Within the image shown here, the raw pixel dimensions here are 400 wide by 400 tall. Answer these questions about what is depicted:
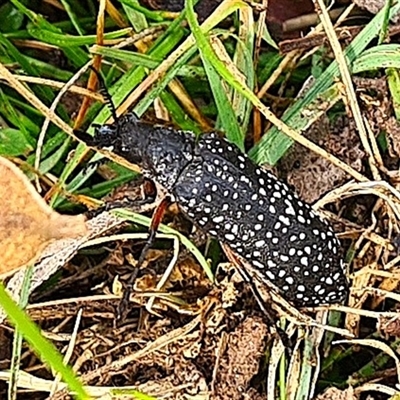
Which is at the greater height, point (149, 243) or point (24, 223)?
point (24, 223)

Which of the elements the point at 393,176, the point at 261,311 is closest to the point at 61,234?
the point at 261,311

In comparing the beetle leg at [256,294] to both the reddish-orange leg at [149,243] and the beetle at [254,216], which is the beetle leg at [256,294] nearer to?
the beetle at [254,216]

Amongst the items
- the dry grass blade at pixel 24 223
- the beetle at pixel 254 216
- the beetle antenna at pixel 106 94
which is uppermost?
the dry grass blade at pixel 24 223

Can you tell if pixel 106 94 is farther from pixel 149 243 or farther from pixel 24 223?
pixel 24 223

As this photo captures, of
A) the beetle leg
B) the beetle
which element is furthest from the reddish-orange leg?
the beetle leg

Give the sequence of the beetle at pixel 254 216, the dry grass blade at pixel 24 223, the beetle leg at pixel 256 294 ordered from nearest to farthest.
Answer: the dry grass blade at pixel 24 223, the beetle at pixel 254 216, the beetle leg at pixel 256 294

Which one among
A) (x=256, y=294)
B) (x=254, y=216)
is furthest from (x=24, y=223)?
(x=256, y=294)

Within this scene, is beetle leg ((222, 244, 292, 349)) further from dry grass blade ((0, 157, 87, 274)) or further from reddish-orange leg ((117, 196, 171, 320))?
dry grass blade ((0, 157, 87, 274))

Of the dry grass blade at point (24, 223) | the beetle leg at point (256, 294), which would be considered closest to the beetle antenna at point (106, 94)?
the beetle leg at point (256, 294)

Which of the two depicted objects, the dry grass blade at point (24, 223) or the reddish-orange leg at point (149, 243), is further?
the reddish-orange leg at point (149, 243)
